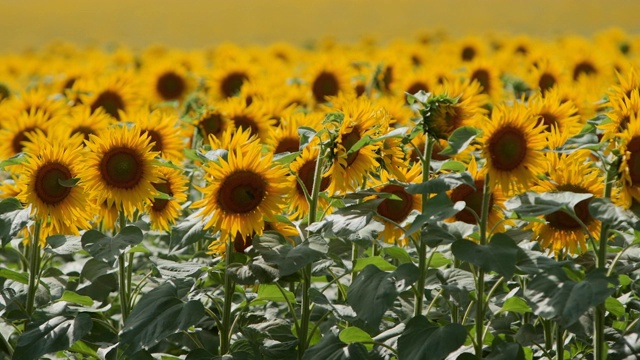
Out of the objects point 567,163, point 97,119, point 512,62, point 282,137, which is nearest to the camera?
point 567,163

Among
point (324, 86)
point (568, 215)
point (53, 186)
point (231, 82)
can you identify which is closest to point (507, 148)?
point (568, 215)

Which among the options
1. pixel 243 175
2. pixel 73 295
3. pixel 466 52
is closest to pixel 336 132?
pixel 243 175

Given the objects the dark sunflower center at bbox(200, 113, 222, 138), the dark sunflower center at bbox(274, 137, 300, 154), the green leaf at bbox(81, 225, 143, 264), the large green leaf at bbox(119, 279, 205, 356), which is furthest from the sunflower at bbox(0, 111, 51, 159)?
the large green leaf at bbox(119, 279, 205, 356)

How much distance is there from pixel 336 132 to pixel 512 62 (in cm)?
494

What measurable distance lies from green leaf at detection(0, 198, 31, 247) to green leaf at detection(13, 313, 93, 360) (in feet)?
1.10

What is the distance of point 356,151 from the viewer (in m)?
3.39

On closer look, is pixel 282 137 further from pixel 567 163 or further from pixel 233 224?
pixel 567 163

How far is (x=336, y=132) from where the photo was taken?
3279 millimetres

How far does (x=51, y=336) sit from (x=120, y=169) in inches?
25.7

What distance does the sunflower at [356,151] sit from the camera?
Result: 3.32 metres

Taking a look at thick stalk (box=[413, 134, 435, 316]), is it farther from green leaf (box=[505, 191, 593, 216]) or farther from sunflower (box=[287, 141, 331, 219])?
sunflower (box=[287, 141, 331, 219])

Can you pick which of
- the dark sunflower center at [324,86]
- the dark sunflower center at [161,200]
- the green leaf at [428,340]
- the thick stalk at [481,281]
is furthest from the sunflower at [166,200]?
the dark sunflower center at [324,86]

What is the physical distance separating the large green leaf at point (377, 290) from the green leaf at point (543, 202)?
383 millimetres

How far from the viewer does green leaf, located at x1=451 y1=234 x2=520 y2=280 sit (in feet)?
9.09
